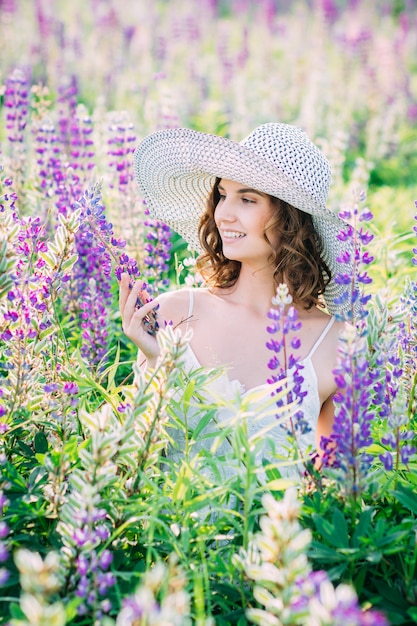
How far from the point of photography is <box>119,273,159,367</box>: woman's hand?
8.89 ft

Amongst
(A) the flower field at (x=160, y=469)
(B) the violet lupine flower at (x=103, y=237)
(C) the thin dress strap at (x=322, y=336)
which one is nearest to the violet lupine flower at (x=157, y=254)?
(A) the flower field at (x=160, y=469)

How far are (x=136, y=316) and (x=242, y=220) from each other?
71 cm

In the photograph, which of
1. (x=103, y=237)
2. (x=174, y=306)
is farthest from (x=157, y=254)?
(x=103, y=237)

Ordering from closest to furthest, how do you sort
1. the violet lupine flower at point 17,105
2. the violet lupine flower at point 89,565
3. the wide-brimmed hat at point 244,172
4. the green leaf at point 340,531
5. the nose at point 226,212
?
the violet lupine flower at point 89,565, the green leaf at point 340,531, the wide-brimmed hat at point 244,172, the nose at point 226,212, the violet lupine flower at point 17,105

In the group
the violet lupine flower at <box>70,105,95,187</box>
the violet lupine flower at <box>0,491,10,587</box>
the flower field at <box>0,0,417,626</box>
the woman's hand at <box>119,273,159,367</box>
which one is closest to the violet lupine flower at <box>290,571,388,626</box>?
the flower field at <box>0,0,417,626</box>

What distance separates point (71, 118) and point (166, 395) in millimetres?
3825

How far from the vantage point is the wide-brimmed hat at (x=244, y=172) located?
306 cm

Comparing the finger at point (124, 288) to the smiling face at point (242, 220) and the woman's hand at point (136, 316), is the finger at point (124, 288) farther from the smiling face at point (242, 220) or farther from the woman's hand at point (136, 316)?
the smiling face at point (242, 220)

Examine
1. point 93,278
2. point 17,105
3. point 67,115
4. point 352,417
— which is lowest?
point 93,278

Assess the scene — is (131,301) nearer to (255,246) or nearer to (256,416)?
(256,416)

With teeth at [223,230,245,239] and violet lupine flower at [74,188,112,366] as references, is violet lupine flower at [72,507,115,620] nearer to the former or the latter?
violet lupine flower at [74,188,112,366]

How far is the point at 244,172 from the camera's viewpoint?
3062mm

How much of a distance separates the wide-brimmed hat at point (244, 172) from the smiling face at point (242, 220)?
0.39 ft

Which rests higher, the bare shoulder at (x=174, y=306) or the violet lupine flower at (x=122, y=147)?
the violet lupine flower at (x=122, y=147)
